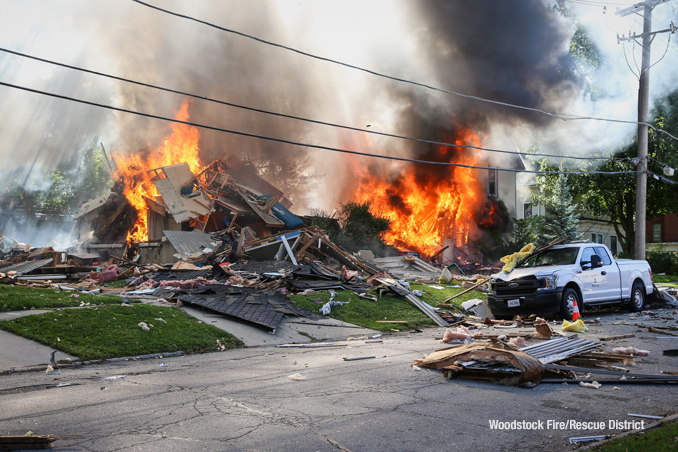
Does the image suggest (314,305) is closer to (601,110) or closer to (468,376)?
(468,376)

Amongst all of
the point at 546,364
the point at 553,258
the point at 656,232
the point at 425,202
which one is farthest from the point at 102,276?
the point at 656,232

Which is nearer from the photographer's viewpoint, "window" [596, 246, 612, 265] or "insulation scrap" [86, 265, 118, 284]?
"window" [596, 246, 612, 265]

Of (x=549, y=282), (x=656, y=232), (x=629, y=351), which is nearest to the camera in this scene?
(x=629, y=351)

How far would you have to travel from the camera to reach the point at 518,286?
12.6m

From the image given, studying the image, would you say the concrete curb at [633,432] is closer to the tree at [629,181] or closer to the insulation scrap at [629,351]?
the insulation scrap at [629,351]

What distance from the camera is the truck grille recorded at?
40.6ft

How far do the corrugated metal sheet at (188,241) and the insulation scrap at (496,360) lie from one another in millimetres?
15425

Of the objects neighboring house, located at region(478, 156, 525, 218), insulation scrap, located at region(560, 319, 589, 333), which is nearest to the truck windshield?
insulation scrap, located at region(560, 319, 589, 333)

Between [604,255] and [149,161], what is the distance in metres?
22.5

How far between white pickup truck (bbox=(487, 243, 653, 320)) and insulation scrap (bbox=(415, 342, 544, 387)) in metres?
6.12

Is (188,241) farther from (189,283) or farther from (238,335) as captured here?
(238,335)

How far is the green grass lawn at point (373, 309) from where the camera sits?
41.4 feet

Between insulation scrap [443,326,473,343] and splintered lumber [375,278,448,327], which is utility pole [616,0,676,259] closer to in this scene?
splintered lumber [375,278,448,327]

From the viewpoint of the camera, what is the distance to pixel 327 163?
110 ft
